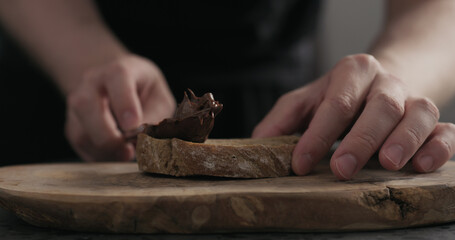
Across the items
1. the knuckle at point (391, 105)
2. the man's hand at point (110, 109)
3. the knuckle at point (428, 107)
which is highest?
the knuckle at point (391, 105)

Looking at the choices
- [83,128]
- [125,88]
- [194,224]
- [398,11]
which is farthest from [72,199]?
[398,11]

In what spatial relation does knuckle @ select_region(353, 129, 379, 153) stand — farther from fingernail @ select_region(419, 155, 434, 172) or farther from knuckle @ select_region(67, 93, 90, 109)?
→ knuckle @ select_region(67, 93, 90, 109)

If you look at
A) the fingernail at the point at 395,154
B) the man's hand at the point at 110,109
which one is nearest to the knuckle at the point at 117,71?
the man's hand at the point at 110,109

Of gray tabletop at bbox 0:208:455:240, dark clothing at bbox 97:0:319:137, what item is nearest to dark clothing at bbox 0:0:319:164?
dark clothing at bbox 97:0:319:137

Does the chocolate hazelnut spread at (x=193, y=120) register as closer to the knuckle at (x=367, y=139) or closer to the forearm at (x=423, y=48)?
the knuckle at (x=367, y=139)

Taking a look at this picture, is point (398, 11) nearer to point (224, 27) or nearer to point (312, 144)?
point (224, 27)

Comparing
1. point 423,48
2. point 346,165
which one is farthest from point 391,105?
point 423,48
